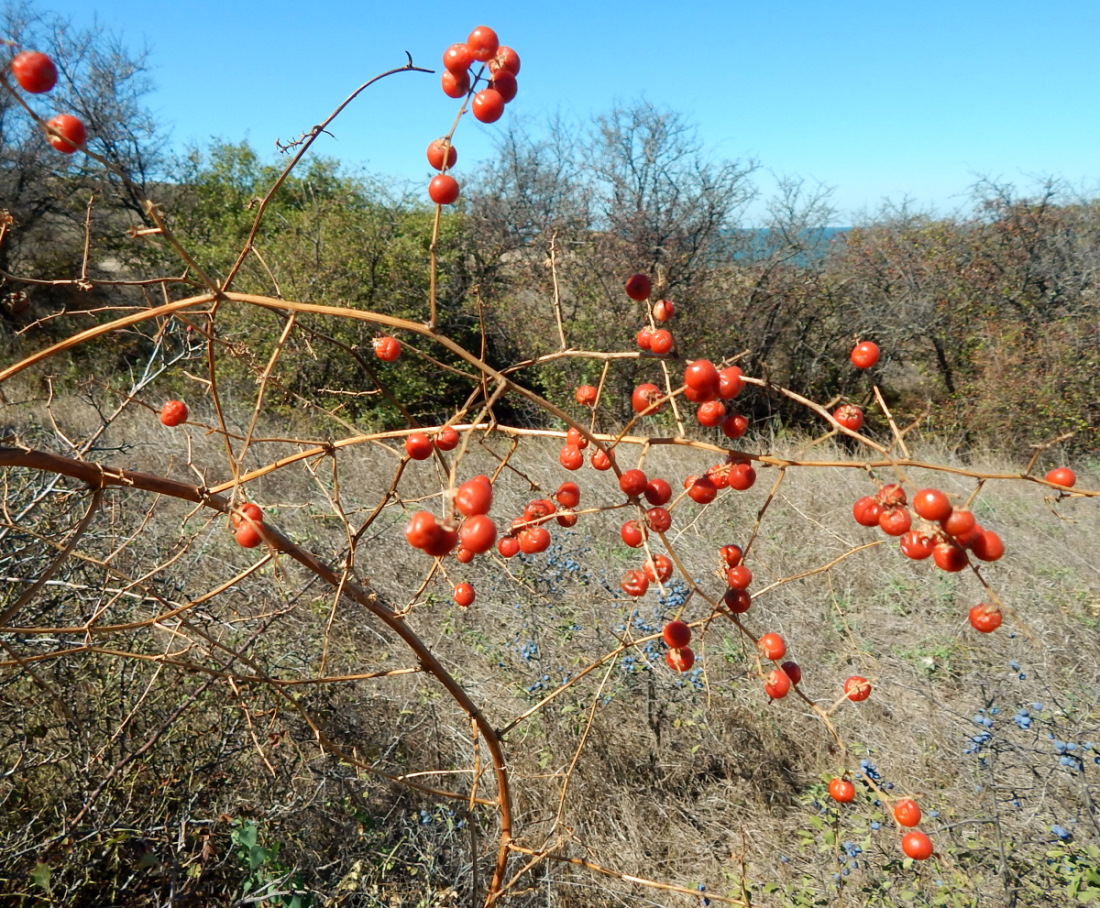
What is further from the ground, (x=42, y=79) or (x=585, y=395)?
(x=42, y=79)

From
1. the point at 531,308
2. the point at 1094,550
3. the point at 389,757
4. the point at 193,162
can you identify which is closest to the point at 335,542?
the point at 389,757

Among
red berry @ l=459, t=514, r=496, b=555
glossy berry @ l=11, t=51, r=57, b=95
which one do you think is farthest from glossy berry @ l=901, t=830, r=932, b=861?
glossy berry @ l=11, t=51, r=57, b=95

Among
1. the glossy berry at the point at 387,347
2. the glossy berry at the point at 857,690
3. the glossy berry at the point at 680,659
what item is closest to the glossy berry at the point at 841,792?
the glossy berry at the point at 857,690

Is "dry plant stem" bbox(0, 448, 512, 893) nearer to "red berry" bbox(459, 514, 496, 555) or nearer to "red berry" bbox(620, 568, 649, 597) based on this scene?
"red berry" bbox(459, 514, 496, 555)

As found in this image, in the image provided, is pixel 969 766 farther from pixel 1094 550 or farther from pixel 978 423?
pixel 978 423

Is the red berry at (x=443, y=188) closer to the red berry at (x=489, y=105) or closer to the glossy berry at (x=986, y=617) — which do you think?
the red berry at (x=489, y=105)

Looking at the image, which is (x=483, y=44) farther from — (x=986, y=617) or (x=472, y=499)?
(x=986, y=617)

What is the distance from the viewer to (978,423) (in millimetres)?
8547

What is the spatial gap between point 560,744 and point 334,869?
39.1 inches

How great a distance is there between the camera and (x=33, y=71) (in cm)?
73

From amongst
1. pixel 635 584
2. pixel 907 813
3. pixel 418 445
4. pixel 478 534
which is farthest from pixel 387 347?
pixel 907 813

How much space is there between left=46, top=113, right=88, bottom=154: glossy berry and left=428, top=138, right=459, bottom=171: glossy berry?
1.20 feet

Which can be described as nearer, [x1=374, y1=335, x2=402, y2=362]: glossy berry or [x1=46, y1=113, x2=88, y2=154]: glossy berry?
[x1=46, y1=113, x2=88, y2=154]: glossy berry

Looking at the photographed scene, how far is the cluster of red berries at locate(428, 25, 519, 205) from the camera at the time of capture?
0.85 metres
